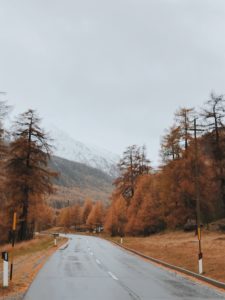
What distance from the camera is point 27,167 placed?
36969 mm

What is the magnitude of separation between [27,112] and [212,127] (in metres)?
19.5

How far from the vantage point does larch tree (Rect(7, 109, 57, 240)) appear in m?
36.2

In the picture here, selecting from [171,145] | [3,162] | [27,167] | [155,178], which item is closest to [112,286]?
[3,162]

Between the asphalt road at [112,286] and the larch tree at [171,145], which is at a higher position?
the larch tree at [171,145]

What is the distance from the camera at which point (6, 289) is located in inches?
456

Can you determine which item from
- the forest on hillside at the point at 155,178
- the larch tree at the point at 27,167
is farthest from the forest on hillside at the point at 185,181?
the larch tree at the point at 27,167

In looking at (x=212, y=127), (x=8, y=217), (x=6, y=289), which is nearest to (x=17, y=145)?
(x=8, y=217)

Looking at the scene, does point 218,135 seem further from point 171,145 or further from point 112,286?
point 112,286

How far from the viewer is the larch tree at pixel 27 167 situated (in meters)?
36.2

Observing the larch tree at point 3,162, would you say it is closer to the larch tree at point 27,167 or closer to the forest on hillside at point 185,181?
the larch tree at point 27,167

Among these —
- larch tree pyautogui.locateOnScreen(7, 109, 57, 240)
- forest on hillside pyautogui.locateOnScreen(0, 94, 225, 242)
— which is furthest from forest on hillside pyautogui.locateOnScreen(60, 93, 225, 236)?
larch tree pyautogui.locateOnScreen(7, 109, 57, 240)

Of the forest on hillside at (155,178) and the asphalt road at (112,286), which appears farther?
the forest on hillside at (155,178)

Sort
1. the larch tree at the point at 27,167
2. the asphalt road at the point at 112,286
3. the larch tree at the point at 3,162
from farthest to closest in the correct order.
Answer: the larch tree at the point at 27,167, the larch tree at the point at 3,162, the asphalt road at the point at 112,286

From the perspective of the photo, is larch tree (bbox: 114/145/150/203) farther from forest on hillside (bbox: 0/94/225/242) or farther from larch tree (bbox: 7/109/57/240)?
larch tree (bbox: 7/109/57/240)
